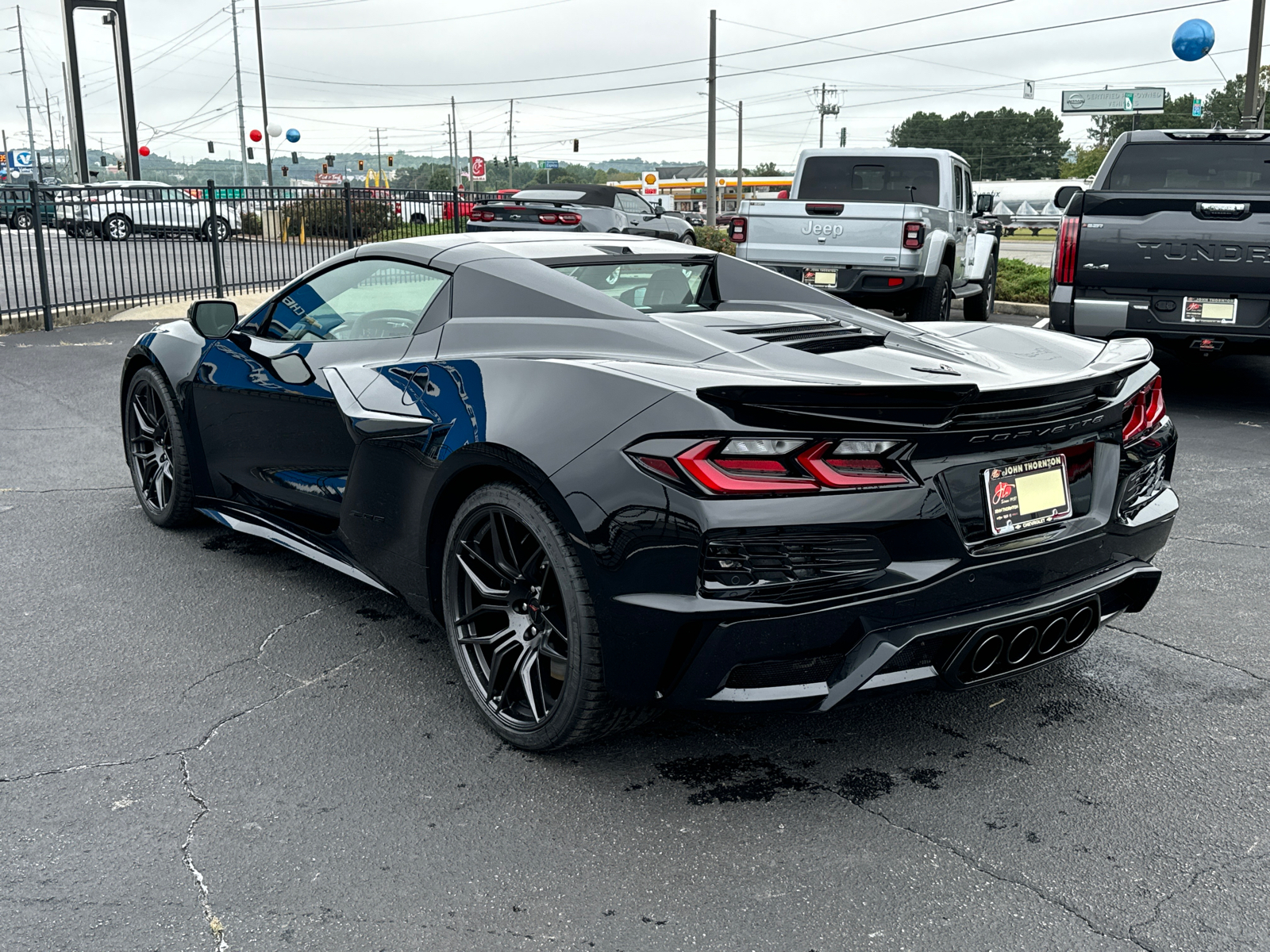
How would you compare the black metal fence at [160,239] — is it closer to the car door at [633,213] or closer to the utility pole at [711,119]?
the car door at [633,213]

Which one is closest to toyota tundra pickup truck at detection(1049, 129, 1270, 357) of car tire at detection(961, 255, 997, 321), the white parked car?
car tire at detection(961, 255, 997, 321)

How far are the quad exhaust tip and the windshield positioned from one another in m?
1.54

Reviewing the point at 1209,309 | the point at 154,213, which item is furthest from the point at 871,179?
the point at 154,213

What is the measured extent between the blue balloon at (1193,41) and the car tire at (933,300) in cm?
774

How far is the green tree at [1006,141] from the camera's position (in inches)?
5032

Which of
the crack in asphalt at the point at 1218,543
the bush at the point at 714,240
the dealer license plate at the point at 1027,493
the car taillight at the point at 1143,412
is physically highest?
the bush at the point at 714,240

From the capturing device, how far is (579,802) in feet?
9.73

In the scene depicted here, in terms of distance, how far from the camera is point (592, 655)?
9.28 ft

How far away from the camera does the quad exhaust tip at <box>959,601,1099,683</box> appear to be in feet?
9.31

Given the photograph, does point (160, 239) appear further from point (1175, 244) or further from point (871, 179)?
point (1175, 244)

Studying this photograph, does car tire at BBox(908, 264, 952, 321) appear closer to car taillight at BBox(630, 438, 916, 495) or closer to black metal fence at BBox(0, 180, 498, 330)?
car taillight at BBox(630, 438, 916, 495)

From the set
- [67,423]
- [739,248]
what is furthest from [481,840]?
[739,248]

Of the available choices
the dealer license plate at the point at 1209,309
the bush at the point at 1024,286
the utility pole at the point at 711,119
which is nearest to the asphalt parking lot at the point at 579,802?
the dealer license plate at the point at 1209,309

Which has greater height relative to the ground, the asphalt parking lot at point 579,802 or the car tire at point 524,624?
the car tire at point 524,624
